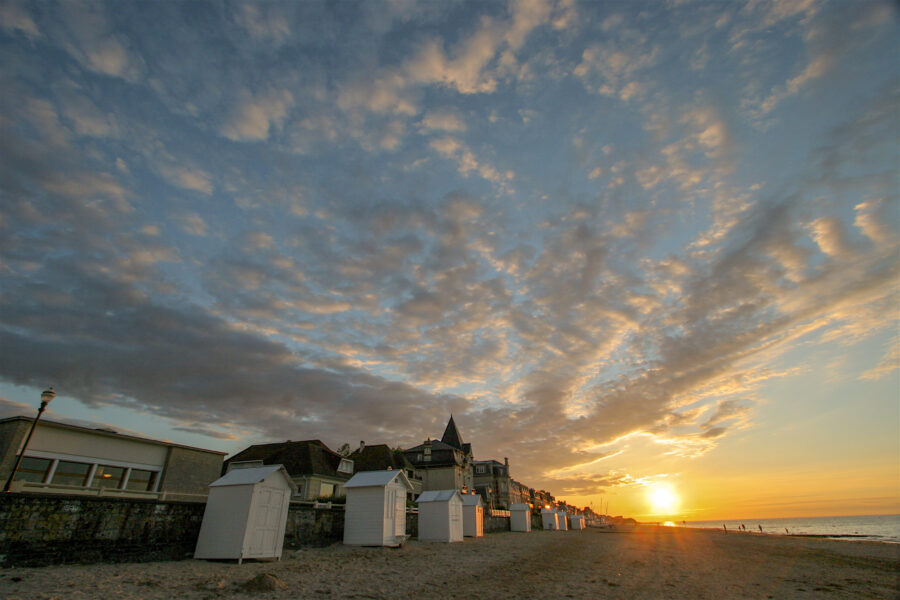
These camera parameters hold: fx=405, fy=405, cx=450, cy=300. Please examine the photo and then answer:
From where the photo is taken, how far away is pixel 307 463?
41.1 meters

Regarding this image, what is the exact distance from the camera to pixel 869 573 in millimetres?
20297

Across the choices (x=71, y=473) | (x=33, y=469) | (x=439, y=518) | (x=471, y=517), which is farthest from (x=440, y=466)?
(x=33, y=469)

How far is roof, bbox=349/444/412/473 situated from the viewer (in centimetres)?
5119

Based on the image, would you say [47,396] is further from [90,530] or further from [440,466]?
[440,466]

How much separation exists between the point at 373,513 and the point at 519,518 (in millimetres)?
37679

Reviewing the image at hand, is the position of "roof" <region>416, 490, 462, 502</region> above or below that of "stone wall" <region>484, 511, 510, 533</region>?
above

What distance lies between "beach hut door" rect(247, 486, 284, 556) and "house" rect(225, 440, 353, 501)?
73.2ft

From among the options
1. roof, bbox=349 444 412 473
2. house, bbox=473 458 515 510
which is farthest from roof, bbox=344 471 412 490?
house, bbox=473 458 515 510

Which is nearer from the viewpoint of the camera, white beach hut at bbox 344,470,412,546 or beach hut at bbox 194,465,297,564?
beach hut at bbox 194,465,297,564

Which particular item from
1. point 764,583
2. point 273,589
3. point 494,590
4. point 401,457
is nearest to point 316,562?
point 273,589

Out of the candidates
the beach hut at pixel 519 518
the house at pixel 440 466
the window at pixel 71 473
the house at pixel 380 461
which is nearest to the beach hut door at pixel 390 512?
the window at pixel 71 473

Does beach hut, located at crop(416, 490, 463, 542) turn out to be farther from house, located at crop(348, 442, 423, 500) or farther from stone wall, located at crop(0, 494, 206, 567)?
house, located at crop(348, 442, 423, 500)

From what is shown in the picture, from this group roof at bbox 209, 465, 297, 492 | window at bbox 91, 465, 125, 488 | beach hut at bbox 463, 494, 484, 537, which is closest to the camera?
roof at bbox 209, 465, 297, 492

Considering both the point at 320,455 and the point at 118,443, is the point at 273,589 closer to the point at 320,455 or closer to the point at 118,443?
the point at 118,443
